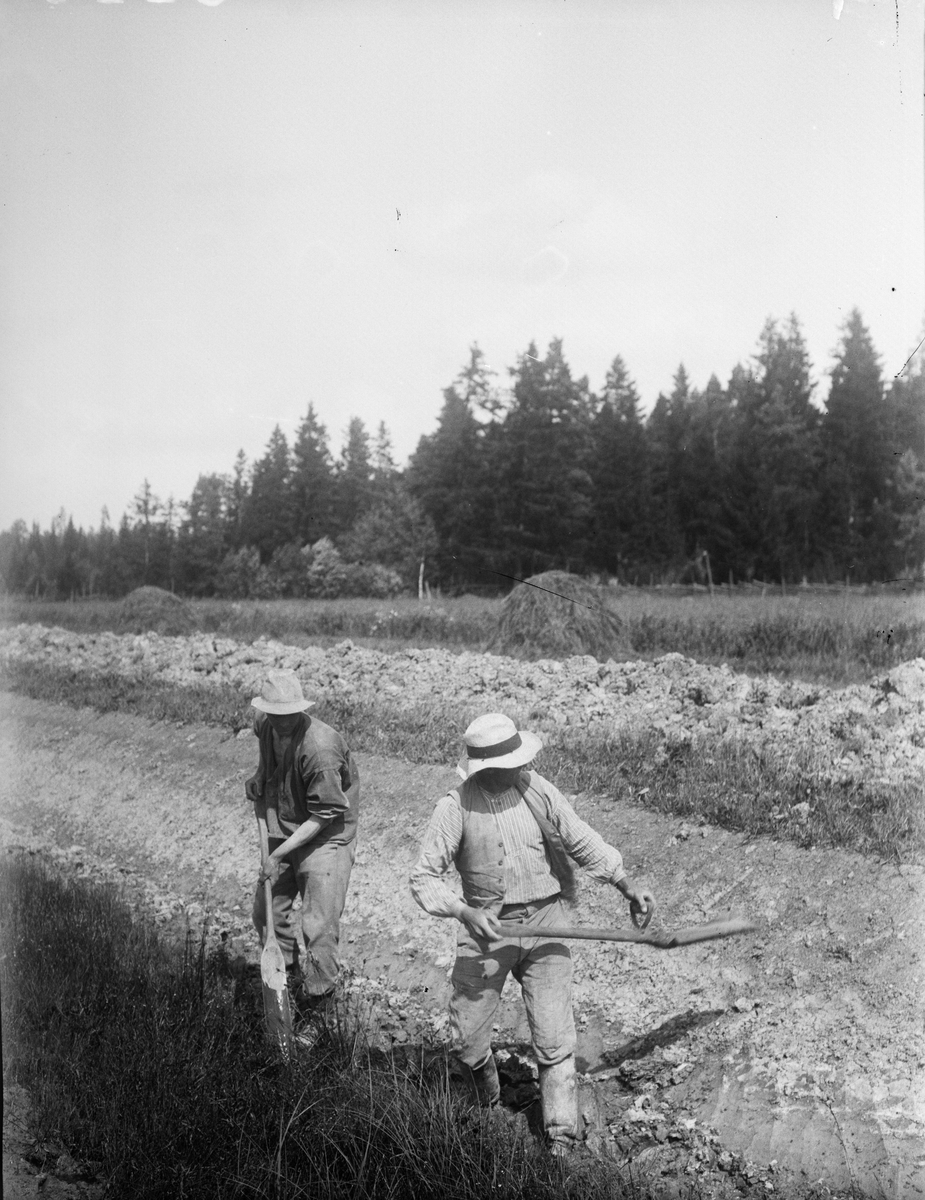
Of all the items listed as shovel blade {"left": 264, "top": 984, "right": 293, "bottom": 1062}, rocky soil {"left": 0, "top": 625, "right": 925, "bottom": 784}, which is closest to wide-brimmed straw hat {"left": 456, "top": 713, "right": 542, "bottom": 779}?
shovel blade {"left": 264, "top": 984, "right": 293, "bottom": 1062}

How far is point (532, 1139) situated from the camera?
359cm

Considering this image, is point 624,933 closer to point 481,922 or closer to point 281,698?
point 481,922

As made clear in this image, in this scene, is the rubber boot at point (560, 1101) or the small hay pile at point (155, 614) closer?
the rubber boot at point (560, 1101)

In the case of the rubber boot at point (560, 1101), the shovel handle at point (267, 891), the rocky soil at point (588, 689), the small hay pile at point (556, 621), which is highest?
the small hay pile at point (556, 621)

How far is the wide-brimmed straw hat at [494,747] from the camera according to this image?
11.7ft

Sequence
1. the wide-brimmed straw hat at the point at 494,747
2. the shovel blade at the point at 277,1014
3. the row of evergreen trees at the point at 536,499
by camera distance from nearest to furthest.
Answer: the wide-brimmed straw hat at the point at 494,747 → the shovel blade at the point at 277,1014 → the row of evergreen trees at the point at 536,499

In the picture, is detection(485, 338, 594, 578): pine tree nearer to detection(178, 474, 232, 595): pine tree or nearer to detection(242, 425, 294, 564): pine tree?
detection(242, 425, 294, 564): pine tree

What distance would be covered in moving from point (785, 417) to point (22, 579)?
4.18m

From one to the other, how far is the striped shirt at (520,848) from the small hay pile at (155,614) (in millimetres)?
2820

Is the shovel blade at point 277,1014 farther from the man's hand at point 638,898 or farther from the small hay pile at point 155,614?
the small hay pile at point 155,614

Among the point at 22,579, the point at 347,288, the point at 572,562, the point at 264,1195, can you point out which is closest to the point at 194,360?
the point at 347,288

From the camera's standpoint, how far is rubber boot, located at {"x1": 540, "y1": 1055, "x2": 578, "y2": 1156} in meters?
3.62

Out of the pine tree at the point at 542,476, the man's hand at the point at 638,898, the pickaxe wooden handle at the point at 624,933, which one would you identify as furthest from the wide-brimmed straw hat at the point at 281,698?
the man's hand at the point at 638,898

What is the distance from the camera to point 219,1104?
3.54m
